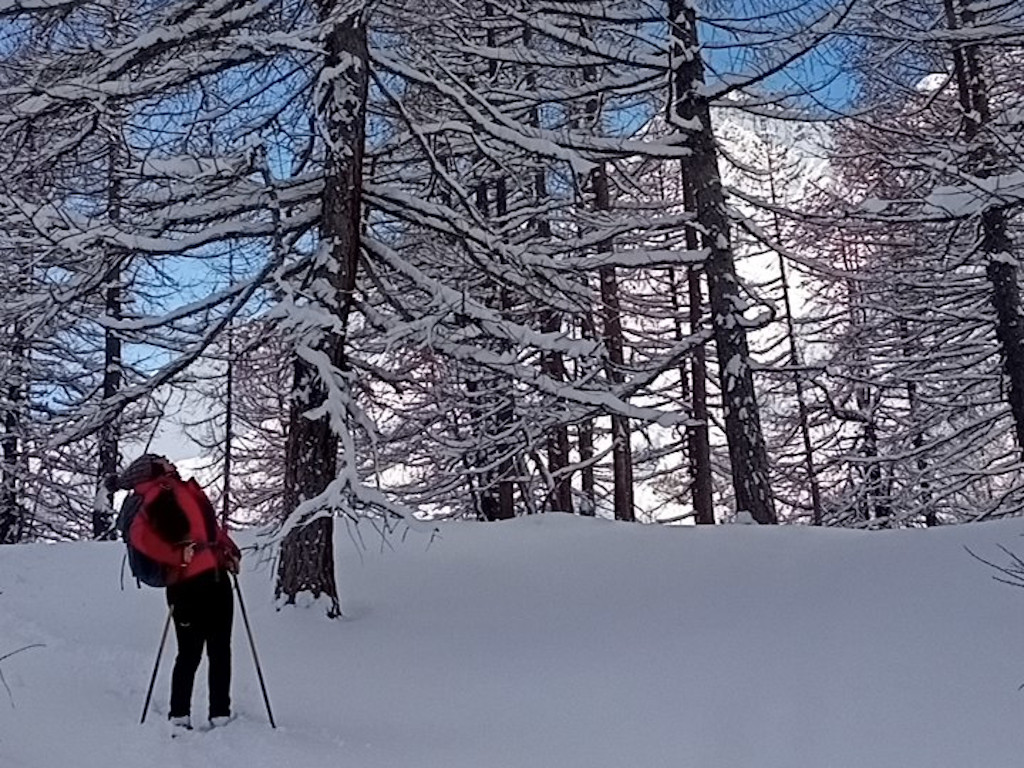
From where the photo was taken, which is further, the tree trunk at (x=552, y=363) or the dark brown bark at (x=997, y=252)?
the tree trunk at (x=552, y=363)

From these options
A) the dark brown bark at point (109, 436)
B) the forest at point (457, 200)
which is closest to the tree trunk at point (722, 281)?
the forest at point (457, 200)

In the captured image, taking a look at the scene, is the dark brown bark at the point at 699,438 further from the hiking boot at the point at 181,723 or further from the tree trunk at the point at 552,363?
the hiking boot at the point at 181,723

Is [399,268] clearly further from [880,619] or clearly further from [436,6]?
[880,619]

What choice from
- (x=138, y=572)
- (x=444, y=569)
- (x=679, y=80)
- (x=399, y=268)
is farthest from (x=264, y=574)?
(x=679, y=80)

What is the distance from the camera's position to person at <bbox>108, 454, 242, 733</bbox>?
15.9 ft

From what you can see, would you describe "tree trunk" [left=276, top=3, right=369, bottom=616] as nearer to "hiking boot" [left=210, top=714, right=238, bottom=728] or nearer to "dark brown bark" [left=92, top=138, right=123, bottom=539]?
"hiking boot" [left=210, top=714, right=238, bottom=728]

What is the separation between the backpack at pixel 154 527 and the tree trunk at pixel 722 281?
222 inches

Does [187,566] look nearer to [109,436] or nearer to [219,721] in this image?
[219,721]

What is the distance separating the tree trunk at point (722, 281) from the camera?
9039 millimetres

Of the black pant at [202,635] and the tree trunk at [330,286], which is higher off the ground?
the tree trunk at [330,286]

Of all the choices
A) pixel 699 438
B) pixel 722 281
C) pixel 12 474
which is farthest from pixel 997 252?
pixel 12 474

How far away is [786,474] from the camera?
18.8 m

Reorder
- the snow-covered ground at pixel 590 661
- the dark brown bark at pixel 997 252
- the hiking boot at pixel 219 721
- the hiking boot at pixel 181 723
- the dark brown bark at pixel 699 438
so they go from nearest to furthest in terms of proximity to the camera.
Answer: the snow-covered ground at pixel 590 661
the hiking boot at pixel 181 723
the hiking boot at pixel 219 721
the dark brown bark at pixel 997 252
the dark brown bark at pixel 699 438

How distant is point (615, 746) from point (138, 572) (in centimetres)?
263
